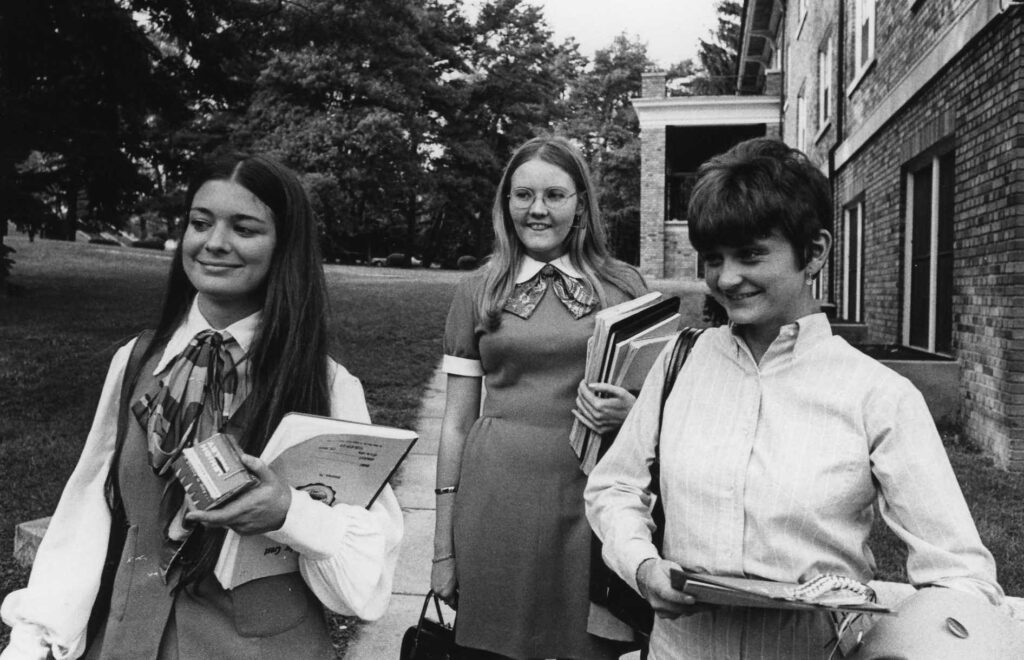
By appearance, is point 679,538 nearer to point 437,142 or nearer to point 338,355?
point 338,355

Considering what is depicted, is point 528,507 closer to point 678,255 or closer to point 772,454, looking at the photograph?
point 772,454

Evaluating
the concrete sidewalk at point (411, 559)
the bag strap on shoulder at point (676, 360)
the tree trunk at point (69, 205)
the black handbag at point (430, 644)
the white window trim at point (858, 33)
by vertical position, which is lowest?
the concrete sidewalk at point (411, 559)

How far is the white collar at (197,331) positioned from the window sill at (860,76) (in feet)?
33.7

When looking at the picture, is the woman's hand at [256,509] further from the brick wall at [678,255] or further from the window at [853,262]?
the brick wall at [678,255]

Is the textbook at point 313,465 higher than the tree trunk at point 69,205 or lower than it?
lower

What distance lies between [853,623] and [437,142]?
37880 mm

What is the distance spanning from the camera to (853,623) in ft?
5.59

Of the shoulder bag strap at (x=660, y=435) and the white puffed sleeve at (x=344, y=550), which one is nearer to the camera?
the white puffed sleeve at (x=344, y=550)

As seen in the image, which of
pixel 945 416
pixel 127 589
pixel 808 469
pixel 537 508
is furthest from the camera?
pixel 945 416

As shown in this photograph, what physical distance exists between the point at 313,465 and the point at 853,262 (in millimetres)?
12338

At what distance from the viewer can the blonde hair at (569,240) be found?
2691mm

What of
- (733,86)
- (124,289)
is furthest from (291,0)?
(733,86)

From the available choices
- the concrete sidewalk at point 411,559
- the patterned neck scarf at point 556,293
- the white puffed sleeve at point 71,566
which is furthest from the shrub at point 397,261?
the white puffed sleeve at point 71,566

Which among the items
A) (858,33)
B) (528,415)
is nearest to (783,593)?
(528,415)
